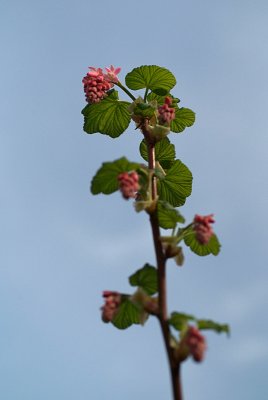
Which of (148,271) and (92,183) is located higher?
(92,183)

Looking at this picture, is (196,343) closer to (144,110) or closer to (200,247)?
(200,247)

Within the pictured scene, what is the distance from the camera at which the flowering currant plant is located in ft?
7.47

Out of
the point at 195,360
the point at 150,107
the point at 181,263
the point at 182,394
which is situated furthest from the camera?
the point at 150,107

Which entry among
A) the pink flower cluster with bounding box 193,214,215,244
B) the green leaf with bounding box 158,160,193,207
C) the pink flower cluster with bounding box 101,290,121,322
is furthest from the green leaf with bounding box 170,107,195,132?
the pink flower cluster with bounding box 101,290,121,322

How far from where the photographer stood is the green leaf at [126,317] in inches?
121

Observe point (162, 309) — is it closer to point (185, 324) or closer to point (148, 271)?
point (185, 324)

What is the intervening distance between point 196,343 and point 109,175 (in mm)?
1213

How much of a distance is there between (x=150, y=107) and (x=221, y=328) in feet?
6.59

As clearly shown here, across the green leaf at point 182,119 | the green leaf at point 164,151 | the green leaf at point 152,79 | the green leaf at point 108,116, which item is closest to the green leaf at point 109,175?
the green leaf at point 164,151

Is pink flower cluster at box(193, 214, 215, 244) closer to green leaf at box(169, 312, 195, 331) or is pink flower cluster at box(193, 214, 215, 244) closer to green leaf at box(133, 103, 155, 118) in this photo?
green leaf at box(169, 312, 195, 331)

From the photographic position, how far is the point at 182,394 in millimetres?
2158

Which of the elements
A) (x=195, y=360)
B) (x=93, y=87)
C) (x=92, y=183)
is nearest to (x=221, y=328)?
(x=195, y=360)

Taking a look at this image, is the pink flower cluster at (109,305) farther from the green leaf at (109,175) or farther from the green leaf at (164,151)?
the green leaf at (164,151)

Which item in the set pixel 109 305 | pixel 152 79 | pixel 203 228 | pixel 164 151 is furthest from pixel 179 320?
pixel 152 79
